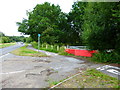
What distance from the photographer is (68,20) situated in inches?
1195

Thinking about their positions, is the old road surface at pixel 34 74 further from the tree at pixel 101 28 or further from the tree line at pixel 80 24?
the tree line at pixel 80 24

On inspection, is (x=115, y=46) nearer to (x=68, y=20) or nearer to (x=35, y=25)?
(x=35, y=25)

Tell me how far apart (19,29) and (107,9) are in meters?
24.8

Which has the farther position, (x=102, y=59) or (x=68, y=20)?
(x=68, y=20)

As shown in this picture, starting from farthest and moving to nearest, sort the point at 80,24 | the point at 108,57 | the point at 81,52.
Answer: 1. the point at 80,24
2. the point at 81,52
3. the point at 108,57

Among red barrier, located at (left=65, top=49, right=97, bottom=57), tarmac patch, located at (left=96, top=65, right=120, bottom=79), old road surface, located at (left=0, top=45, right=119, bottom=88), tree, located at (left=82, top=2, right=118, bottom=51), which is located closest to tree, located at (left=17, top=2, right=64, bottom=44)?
red barrier, located at (left=65, top=49, right=97, bottom=57)

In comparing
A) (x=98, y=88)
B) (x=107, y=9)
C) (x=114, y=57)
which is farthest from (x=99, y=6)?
(x=98, y=88)

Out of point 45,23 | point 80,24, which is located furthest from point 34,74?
point 80,24

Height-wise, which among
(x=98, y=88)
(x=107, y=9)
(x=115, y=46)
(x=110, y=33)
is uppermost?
(x=107, y=9)

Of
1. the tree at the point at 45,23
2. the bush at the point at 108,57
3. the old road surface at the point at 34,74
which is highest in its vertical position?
the tree at the point at 45,23

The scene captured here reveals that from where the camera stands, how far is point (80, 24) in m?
27.7

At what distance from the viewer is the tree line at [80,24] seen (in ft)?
26.6

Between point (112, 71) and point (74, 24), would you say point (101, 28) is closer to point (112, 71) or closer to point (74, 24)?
point (112, 71)

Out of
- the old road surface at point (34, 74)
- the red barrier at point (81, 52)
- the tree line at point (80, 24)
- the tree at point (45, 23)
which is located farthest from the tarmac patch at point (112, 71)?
the tree at point (45, 23)
